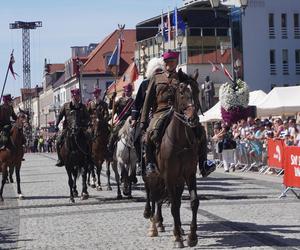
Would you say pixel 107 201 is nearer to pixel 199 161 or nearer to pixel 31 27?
pixel 199 161

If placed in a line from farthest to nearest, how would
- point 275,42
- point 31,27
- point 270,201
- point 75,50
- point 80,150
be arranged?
point 31,27, point 75,50, point 275,42, point 80,150, point 270,201

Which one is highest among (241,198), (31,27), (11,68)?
(31,27)

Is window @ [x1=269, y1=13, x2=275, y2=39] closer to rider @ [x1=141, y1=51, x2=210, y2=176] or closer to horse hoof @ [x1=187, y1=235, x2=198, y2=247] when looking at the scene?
rider @ [x1=141, y1=51, x2=210, y2=176]

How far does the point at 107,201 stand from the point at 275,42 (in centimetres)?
5986

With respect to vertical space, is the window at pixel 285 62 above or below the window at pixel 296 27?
below

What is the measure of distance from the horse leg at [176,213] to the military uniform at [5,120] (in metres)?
8.56

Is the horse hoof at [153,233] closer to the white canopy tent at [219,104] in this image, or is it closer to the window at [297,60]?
the white canopy tent at [219,104]

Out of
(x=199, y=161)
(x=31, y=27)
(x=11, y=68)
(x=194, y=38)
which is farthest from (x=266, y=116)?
(x=31, y=27)

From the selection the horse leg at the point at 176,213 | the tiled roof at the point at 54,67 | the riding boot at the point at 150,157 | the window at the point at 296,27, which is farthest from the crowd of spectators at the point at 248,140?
the tiled roof at the point at 54,67

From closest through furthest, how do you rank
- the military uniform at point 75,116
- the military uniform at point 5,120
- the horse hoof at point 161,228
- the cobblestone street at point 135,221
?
the cobblestone street at point 135,221 < the horse hoof at point 161,228 < the military uniform at point 75,116 < the military uniform at point 5,120

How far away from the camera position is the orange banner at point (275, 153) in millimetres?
21484

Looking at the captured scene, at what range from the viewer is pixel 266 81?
2832 inches

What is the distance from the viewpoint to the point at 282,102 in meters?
32.1

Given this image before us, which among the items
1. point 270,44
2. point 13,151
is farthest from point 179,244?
point 270,44
